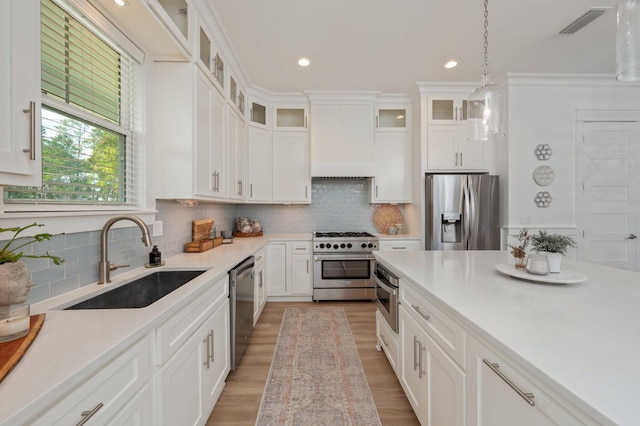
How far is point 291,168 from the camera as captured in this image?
3.92 m

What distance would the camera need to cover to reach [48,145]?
4.01 feet

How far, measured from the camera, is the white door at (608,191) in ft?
10.9

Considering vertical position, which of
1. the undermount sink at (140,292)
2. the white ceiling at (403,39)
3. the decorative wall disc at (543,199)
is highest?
the white ceiling at (403,39)

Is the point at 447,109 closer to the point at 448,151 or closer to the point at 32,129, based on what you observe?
the point at 448,151

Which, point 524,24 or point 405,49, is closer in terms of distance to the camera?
point 524,24

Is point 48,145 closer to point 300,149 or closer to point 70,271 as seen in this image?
point 70,271

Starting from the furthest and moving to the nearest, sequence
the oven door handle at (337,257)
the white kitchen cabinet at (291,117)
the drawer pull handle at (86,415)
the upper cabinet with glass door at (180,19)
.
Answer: the white kitchen cabinet at (291,117) → the oven door handle at (337,257) → the upper cabinet with glass door at (180,19) → the drawer pull handle at (86,415)

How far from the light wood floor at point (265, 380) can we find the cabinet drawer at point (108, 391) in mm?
888

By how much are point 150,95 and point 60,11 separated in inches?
25.5

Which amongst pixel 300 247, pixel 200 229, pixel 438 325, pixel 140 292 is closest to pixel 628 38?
pixel 438 325

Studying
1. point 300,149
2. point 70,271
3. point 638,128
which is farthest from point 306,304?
point 638,128

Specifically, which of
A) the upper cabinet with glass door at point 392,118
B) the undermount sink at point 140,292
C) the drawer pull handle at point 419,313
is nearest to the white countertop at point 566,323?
the drawer pull handle at point 419,313

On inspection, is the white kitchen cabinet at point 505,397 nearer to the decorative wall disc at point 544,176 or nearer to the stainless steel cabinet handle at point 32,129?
the stainless steel cabinet handle at point 32,129

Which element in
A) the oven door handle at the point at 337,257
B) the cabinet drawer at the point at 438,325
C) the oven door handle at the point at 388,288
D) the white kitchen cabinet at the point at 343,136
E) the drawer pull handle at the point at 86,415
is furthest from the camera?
the white kitchen cabinet at the point at 343,136
